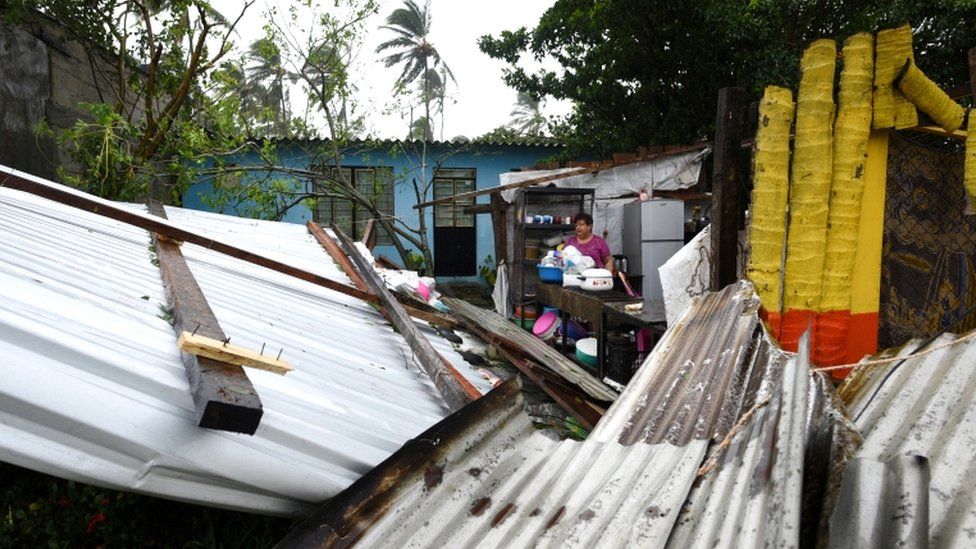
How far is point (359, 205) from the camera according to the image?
13.6 metres

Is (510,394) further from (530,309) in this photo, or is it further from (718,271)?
(530,309)

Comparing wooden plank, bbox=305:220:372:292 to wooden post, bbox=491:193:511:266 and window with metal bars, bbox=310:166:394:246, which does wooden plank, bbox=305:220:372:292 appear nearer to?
wooden post, bbox=491:193:511:266

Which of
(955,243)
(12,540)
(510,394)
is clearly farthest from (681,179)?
(12,540)

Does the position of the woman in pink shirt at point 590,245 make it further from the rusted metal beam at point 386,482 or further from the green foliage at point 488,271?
the rusted metal beam at point 386,482

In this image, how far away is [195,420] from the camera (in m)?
1.40

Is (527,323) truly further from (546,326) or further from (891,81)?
(891,81)

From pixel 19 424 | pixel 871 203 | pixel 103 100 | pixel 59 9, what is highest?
pixel 59 9

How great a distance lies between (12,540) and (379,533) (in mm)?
1889

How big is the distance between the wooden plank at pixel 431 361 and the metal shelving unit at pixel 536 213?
589cm

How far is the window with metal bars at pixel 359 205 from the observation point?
1361cm

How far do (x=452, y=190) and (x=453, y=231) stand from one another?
1.01 meters

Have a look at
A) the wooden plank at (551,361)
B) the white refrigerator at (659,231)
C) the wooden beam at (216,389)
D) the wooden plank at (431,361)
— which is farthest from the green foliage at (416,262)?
the wooden beam at (216,389)

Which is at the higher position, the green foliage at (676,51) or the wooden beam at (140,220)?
the green foliage at (676,51)

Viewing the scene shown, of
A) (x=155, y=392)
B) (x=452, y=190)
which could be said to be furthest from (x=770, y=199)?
(x=452, y=190)
